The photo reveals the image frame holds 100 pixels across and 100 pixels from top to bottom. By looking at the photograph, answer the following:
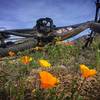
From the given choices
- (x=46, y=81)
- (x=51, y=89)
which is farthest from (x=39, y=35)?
(x=46, y=81)

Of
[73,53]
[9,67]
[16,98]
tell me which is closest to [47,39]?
[73,53]

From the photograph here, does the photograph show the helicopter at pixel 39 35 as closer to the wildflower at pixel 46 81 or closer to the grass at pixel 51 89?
the grass at pixel 51 89

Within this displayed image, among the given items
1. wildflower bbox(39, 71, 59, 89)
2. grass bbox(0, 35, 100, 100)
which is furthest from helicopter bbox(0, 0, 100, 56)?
wildflower bbox(39, 71, 59, 89)

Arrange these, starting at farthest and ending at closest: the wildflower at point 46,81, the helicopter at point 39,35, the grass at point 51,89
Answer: the helicopter at point 39,35, the grass at point 51,89, the wildflower at point 46,81

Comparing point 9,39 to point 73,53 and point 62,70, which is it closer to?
point 73,53

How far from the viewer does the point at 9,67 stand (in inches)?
288

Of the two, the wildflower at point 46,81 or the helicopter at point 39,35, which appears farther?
the helicopter at point 39,35

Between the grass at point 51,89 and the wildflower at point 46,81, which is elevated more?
the wildflower at point 46,81

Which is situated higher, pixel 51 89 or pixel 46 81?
pixel 46 81

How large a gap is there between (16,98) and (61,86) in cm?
106

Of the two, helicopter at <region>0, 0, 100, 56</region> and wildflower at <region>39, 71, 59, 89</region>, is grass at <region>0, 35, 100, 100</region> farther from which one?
helicopter at <region>0, 0, 100, 56</region>

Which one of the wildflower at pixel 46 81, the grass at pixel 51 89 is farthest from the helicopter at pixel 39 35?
the wildflower at pixel 46 81

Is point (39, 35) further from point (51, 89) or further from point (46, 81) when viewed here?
point (46, 81)

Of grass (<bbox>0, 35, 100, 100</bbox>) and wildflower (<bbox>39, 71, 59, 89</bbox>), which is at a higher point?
wildflower (<bbox>39, 71, 59, 89</bbox>)
